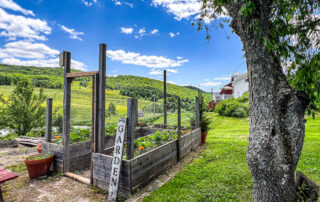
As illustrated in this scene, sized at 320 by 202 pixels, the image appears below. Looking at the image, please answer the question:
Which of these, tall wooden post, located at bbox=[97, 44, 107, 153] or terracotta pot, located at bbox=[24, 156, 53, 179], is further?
terracotta pot, located at bbox=[24, 156, 53, 179]

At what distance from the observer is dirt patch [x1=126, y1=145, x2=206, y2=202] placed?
2.69 meters

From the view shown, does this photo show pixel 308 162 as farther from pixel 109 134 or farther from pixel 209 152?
pixel 109 134

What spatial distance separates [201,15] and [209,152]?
381 centimetres

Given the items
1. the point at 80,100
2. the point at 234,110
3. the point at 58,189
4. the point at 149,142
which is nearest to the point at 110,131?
the point at 80,100

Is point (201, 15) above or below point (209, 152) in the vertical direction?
above

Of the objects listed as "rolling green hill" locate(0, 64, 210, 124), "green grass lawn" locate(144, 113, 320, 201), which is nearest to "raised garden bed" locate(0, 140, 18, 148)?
"rolling green hill" locate(0, 64, 210, 124)

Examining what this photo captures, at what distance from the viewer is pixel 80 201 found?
262 centimetres

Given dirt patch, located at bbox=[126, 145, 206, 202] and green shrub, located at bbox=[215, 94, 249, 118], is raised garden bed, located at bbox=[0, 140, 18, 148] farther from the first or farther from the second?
green shrub, located at bbox=[215, 94, 249, 118]

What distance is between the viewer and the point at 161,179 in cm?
335

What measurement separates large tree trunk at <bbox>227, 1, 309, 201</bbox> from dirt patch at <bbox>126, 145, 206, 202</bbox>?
1.71m

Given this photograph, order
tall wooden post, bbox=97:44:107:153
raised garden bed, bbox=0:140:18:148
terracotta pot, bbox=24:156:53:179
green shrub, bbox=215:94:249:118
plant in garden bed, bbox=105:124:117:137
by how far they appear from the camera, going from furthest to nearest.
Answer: green shrub, bbox=215:94:249:118
raised garden bed, bbox=0:140:18:148
plant in garden bed, bbox=105:124:117:137
terracotta pot, bbox=24:156:53:179
tall wooden post, bbox=97:44:107:153

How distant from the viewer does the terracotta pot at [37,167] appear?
3.26 meters

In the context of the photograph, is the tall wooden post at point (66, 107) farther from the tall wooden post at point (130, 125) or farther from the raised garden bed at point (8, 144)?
the raised garden bed at point (8, 144)

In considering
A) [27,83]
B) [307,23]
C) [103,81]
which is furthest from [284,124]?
[27,83]
